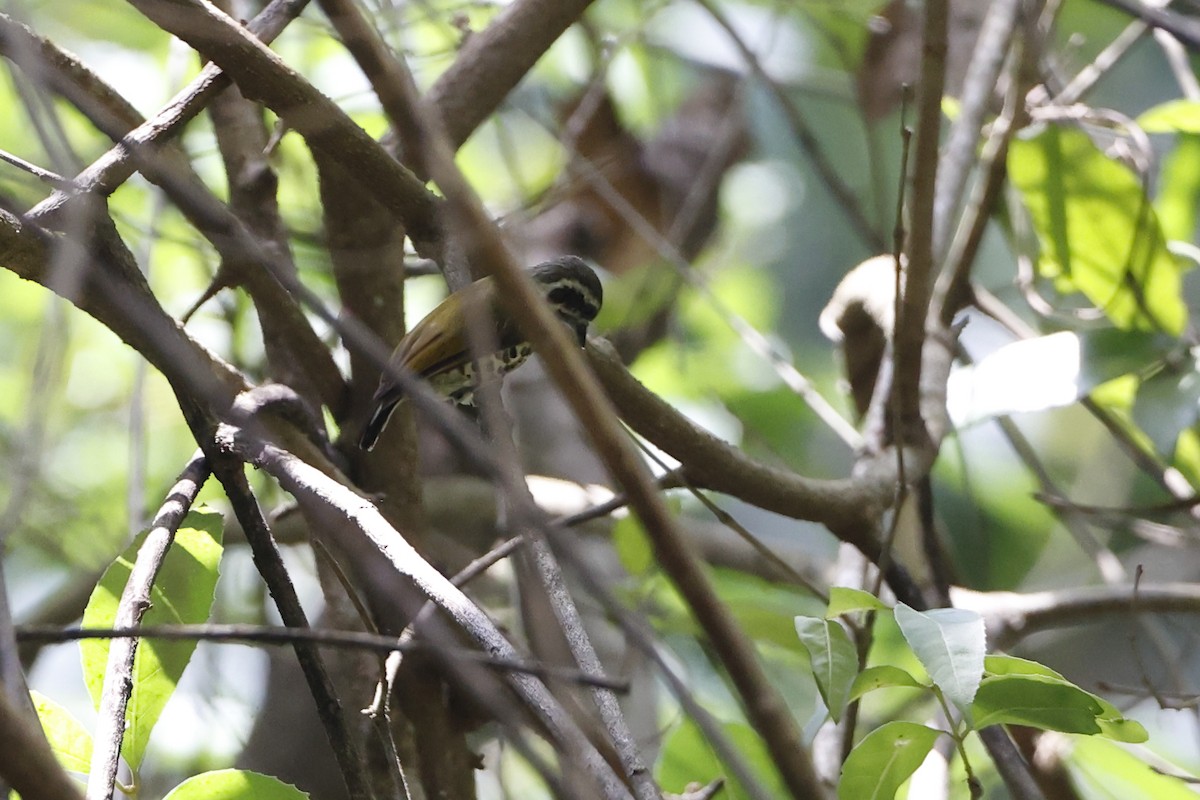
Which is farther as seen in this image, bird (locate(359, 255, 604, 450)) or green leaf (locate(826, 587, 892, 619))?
bird (locate(359, 255, 604, 450))

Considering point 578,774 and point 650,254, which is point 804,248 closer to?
point 650,254

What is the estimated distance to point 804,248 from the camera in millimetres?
4523

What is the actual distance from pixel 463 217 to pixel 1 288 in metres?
3.77

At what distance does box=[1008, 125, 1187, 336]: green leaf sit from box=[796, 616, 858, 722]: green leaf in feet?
4.18

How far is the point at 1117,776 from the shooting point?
176cm

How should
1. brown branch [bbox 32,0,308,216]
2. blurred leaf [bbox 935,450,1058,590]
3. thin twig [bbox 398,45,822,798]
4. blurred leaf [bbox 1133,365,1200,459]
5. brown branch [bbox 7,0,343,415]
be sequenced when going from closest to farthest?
thin twig [bbox 398,45,822,798]
brown branch [bbox 7,0,343,415]
brown branch [bbox 32,0,308,216]
blurred leaf [bbox 1133,365,1200,459]
blurred leaf [bbox 935,450,1058,590]

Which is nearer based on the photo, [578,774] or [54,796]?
[54,796]

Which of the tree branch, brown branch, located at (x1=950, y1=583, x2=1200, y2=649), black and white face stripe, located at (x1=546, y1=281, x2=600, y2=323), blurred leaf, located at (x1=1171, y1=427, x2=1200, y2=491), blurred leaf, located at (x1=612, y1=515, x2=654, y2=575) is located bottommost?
the tree branch

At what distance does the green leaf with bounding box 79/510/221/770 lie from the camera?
121 centimetres

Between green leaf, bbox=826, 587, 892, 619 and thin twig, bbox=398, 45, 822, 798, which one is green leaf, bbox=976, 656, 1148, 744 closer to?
green leaf, bbox=826, 587, 892, 619

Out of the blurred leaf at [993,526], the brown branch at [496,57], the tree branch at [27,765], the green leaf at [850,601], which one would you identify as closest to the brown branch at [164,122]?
the brown branch at [496,57]

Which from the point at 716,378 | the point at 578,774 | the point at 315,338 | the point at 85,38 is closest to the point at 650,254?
the point at 716,378

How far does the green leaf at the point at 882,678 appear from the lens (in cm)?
116

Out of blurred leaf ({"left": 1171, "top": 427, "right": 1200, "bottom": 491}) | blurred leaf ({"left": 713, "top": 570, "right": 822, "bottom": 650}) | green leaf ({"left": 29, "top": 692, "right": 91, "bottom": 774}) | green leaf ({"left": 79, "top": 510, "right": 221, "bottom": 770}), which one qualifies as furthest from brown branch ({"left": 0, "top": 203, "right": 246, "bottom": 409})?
blurred leaf ({"left": 1171, "top": 427, "right": 1200, "bottom": 491})
